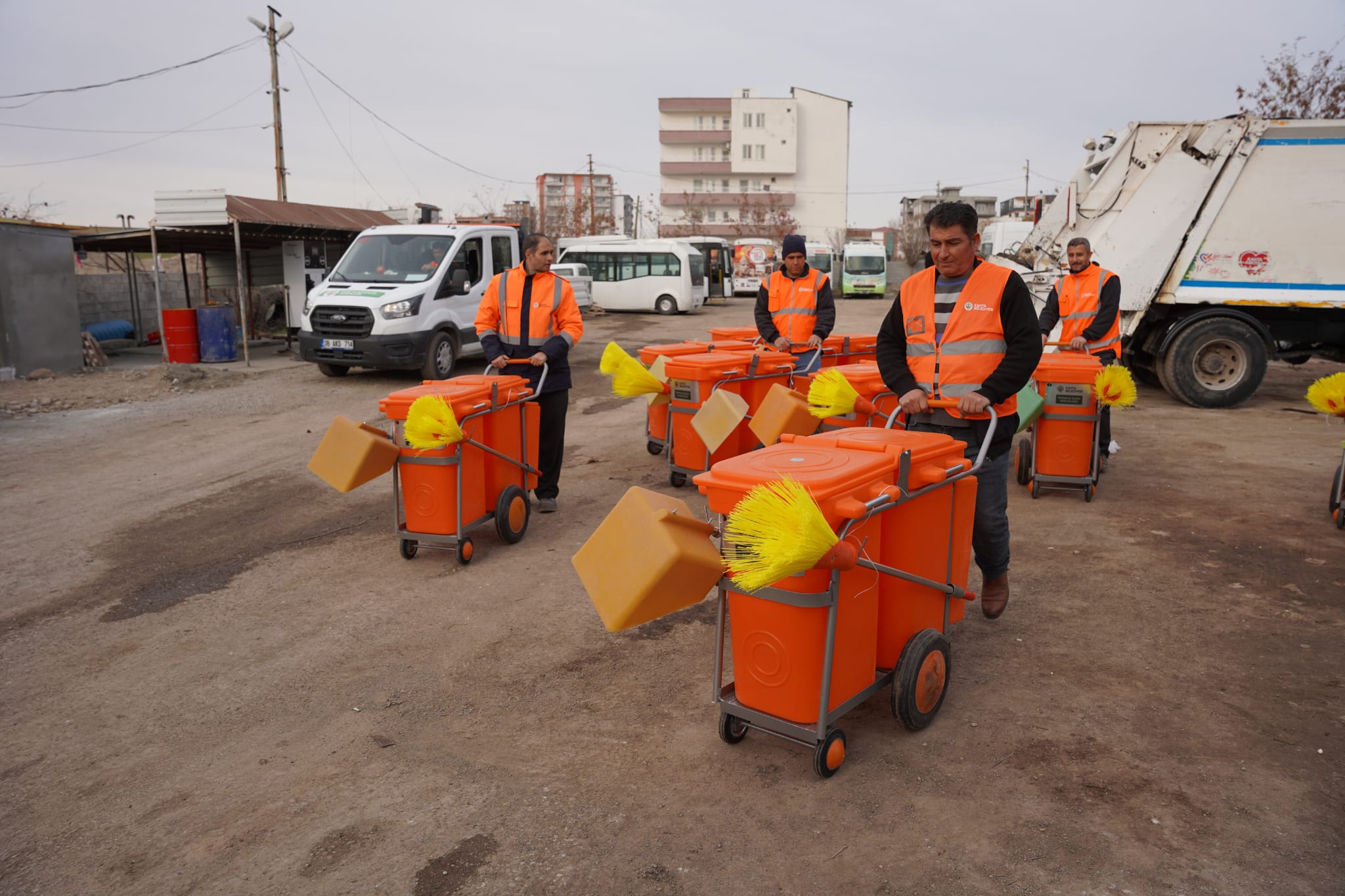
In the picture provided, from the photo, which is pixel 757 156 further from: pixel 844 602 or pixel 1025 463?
pixel 844 602

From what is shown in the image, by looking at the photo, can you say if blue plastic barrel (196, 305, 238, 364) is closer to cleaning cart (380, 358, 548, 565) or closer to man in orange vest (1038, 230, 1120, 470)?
cleaning cart (380, 358, 548, 565)

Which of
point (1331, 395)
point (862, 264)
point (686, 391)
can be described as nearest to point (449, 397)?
point (686, 391)

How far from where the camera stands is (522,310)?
6.08 meters

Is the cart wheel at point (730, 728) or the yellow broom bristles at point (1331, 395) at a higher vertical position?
the yellow broom bristles at point (1331, 395)

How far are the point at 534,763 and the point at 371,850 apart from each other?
66 cm

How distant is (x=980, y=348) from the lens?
145 inches

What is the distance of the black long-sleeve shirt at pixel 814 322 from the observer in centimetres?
735

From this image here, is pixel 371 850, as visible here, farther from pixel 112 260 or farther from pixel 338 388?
pixel 112 260

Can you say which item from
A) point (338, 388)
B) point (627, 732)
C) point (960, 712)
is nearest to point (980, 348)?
point (960, 712)

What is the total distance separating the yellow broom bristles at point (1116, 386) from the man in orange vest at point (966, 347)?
284 cm

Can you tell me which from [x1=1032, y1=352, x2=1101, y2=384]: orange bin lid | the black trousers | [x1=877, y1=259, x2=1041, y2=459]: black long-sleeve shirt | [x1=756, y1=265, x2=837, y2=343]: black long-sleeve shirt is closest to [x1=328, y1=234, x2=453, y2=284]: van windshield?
[x1=756, y1=265, x2=837, y2=343]: black long-sleeve shirt

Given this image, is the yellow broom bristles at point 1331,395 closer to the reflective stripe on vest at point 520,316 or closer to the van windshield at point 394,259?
the reflective stripe on vest at point 520,316

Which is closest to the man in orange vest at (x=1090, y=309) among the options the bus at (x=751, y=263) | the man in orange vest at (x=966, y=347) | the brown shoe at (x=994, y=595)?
the brown shoe at (x=994, y=595)

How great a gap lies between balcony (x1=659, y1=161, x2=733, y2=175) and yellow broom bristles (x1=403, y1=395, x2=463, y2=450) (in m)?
76.4
